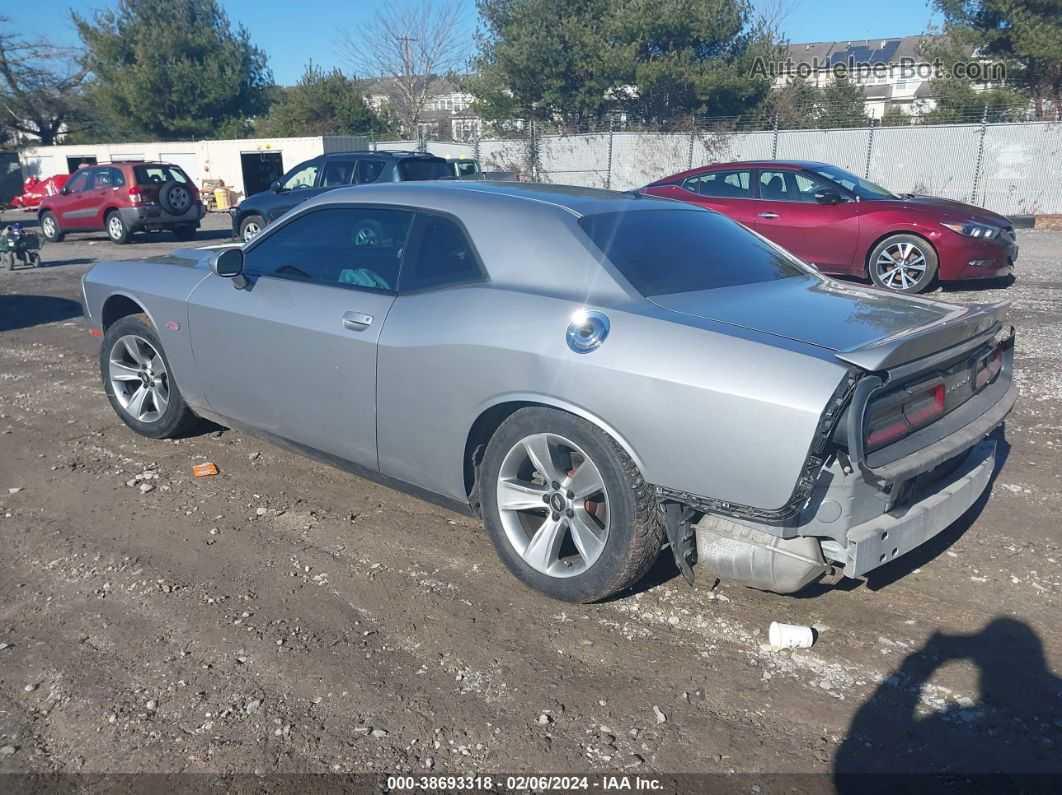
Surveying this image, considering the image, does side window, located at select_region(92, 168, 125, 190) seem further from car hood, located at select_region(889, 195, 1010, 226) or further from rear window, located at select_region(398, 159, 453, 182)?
car hood, located at select_region(889, 195, 1010, 226)

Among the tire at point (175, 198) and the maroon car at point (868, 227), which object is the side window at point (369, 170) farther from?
the maroon car at point (868, 227)

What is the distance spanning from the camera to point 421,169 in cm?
1434

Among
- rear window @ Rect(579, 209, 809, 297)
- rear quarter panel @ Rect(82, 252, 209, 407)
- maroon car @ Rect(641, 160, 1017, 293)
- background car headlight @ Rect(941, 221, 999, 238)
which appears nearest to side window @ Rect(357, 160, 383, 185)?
maroon car @ Rect(641, 160, 1017, 293)

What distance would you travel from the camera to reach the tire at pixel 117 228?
56.7 ft

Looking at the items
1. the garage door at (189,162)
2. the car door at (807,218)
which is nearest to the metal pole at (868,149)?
the car door at (807,218)

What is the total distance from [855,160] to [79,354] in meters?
20.4

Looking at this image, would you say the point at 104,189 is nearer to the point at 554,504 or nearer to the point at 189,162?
the point at 189,162

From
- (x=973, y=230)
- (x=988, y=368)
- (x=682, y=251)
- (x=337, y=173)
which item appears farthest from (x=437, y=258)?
(x=337, y=173)

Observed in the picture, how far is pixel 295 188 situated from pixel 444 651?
13752 millimetres

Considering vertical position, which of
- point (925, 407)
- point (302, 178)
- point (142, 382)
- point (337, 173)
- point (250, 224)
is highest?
point (337, 173)

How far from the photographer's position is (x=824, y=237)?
32.4 ft

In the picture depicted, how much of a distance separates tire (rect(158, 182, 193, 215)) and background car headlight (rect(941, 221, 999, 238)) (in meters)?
14.5

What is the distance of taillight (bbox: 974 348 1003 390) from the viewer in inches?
137

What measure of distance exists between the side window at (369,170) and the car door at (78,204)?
6.87 meters
